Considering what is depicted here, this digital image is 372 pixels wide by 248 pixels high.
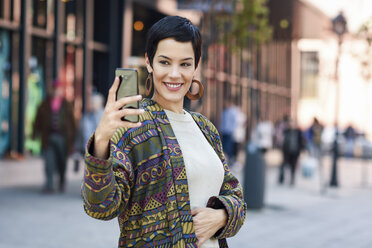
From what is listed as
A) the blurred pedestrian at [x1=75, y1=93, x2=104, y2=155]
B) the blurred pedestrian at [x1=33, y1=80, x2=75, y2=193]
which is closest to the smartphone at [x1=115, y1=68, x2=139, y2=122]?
the blurred pedestrian at [x1=75, y1=93, x2=104, y2=155]

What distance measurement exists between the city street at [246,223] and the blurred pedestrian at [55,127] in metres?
0.71

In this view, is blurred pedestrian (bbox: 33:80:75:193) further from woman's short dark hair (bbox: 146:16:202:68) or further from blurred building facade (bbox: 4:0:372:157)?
woman's short dark hair (bbox: 146:16:202:68)

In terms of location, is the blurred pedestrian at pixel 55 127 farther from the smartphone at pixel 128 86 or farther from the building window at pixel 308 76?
the building window at pixel 308 76

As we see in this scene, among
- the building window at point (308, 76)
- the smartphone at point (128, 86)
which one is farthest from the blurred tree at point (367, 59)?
the building window at point (308, 76)

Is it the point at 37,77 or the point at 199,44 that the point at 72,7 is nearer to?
the point at 37,77

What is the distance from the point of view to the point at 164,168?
2.39m

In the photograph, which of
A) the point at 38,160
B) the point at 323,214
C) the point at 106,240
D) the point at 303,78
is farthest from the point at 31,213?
the point at 303,78

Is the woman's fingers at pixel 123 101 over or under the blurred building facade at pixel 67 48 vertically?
under

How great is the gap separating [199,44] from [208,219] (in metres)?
0.66

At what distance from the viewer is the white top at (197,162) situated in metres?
2.50

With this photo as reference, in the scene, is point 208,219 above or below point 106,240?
above

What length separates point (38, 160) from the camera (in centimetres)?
1705

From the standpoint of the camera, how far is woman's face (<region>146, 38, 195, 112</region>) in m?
2.52

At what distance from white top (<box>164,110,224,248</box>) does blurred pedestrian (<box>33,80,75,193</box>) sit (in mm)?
9483
